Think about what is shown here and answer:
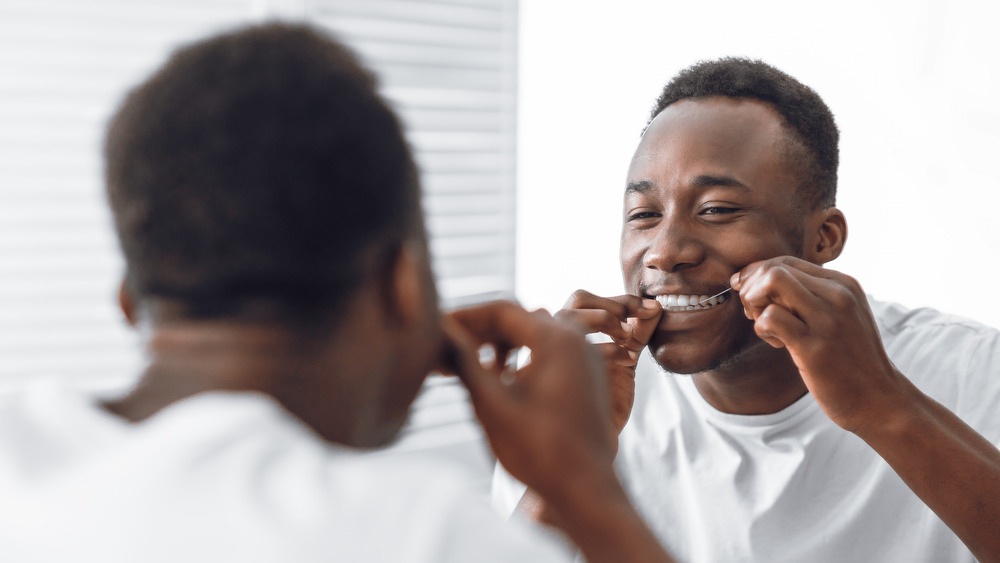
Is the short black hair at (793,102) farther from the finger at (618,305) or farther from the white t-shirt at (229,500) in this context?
the white t-shirt at (229,500)

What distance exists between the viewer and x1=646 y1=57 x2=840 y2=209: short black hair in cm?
132

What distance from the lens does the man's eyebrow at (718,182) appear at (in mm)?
1249

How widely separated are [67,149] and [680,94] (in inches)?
54.0

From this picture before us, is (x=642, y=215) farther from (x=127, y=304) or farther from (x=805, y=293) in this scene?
(x=127, y=304)

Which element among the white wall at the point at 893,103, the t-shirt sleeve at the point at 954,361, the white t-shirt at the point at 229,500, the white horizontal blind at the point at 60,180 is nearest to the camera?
the white t-shirt at the point at 229,500

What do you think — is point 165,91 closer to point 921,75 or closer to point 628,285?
point 628,285

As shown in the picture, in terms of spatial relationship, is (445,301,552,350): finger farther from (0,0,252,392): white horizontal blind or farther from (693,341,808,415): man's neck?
(0,0,252,392): white horizontal blind

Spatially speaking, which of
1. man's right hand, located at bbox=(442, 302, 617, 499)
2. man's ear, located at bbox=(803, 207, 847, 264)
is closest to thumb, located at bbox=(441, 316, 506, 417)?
man's right hand, located at bbox=(442, 302, 617, 499)

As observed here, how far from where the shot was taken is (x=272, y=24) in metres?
0.57

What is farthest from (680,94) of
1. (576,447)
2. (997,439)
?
(576,447)

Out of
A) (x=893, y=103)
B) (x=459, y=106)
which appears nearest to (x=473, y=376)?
(x=893, y=103)

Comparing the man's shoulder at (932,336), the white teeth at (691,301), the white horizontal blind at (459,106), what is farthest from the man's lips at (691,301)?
the white horizontal blind at (459,106)

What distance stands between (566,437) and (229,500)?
0.85ft

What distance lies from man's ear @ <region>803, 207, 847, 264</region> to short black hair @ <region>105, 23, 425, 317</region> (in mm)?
993
